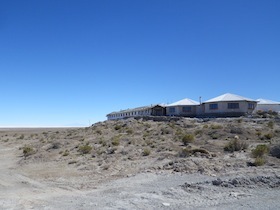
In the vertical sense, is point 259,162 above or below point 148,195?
above

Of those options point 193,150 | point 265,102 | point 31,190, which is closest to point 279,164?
point 193,150

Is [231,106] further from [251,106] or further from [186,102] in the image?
[186,102]

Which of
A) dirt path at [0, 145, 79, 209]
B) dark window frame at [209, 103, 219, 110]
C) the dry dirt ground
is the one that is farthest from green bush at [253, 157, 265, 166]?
dark window frame at [209, 103, 219, 110]

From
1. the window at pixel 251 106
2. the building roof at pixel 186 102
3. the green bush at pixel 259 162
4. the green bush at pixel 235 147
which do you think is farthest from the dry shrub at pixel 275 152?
the building roof at pixel 186 102

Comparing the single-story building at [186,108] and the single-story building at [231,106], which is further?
the single-story building at [186,108]

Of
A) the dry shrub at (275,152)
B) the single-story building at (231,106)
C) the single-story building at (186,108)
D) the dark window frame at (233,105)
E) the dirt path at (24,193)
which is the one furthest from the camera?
the single-story building at (186,108)

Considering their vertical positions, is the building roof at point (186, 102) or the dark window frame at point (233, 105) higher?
the building roof at point (186, 102)

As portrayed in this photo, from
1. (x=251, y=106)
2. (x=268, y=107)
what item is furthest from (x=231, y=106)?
(x=268, y=107)

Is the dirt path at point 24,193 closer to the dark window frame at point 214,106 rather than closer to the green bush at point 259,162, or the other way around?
the green bush at point 259,162

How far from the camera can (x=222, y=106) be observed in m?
55.2

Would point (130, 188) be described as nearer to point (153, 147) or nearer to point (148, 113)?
point (153, 147)

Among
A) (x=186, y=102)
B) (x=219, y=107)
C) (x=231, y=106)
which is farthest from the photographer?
(x=186, y=102)

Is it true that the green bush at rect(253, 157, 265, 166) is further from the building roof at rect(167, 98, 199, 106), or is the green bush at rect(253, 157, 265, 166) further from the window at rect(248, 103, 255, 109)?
the building roof at rect(167, 98, 199, 106)

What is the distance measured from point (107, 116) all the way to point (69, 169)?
7641cm
